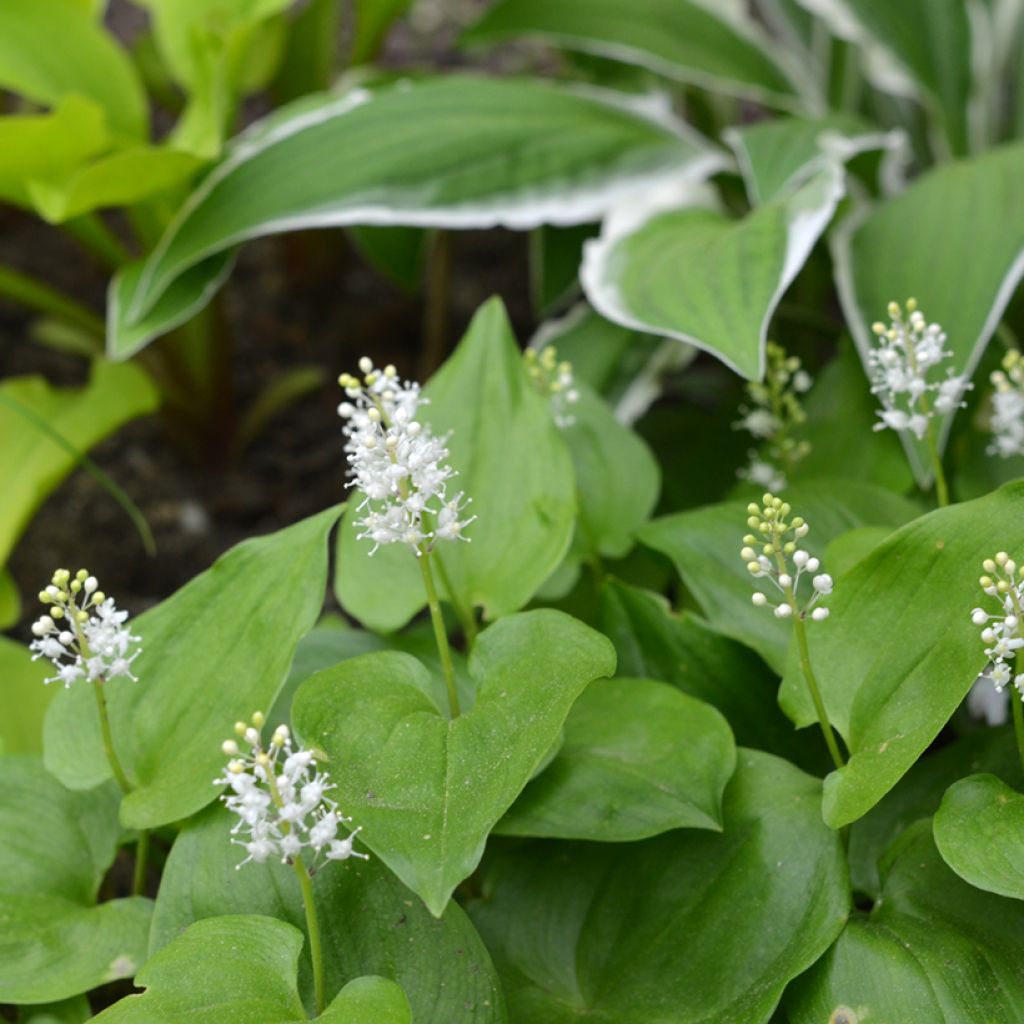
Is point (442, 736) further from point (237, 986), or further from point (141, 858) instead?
point (141, 858)

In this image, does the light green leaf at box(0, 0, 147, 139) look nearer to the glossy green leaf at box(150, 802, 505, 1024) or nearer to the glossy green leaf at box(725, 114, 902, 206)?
the glossy green leaf at box(725, 114, 902, 206)

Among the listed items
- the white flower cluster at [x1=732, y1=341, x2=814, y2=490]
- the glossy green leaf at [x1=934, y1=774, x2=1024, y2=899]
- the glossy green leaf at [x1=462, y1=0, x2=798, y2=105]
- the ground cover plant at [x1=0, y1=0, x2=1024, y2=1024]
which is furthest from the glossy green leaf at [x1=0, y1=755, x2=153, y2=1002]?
the glossy green leaf at [x1=462, y1=0, x2=798, y2=105]

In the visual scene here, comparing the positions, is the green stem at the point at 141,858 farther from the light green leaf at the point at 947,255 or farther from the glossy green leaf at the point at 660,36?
the glossy green leaf at the point at 660,36

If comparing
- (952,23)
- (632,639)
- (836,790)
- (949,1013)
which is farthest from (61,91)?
(949,1013)

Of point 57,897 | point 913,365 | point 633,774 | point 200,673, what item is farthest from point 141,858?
point 913,365

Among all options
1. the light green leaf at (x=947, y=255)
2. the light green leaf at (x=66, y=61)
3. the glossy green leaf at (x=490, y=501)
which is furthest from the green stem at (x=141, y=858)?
the light green leaf at (x=66, y=61)
